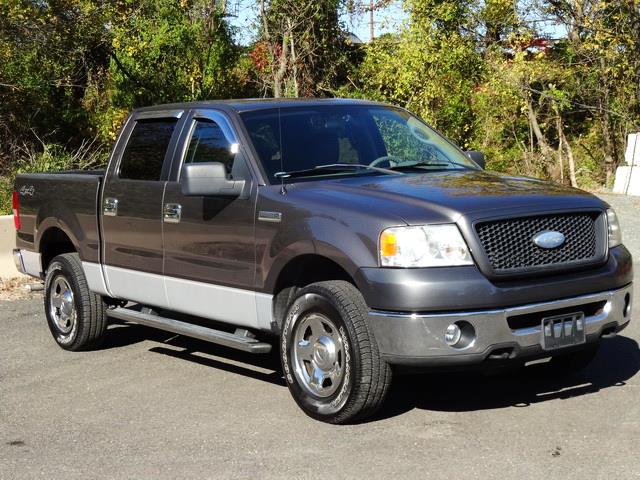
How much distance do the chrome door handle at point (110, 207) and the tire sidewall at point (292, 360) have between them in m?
2.09

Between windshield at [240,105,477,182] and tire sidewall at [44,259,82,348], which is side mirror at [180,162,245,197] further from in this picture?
tire sidewall at [44,259,82,348]

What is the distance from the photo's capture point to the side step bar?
20.8 feet

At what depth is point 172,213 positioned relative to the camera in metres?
6.95

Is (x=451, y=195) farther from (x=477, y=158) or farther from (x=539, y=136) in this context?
(x=539, y=136)

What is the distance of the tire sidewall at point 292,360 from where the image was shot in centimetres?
563

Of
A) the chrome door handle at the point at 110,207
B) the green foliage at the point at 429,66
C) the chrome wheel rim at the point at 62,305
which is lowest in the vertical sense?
the chrome wheel rim at the point at 62,305

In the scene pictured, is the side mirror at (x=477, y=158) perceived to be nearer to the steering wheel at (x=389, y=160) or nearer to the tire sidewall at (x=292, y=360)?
the steering wheel at (x=389, y=160)

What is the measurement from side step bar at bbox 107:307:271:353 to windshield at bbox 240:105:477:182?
1027 millimetres

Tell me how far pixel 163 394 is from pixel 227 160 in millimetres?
1601

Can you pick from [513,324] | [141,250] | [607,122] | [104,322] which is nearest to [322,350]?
[513,324]

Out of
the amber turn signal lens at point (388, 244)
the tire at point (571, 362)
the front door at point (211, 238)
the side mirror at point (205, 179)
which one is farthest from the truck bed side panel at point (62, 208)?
the tire at point (571, 362)

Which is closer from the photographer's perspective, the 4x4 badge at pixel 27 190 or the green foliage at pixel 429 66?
the 4x4 badge at pixel 27 190

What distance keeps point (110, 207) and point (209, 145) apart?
1115mm

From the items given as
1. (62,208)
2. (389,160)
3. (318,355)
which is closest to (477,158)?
(389,160)
